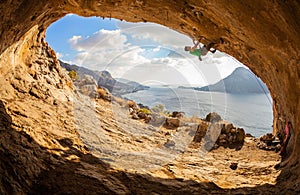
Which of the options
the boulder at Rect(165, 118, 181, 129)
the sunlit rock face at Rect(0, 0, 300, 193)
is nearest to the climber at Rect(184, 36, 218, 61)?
the sunlit rock face at Rect(0, 0, 300, 193)

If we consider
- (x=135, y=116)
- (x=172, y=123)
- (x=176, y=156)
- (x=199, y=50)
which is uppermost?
(x=199, y=50)

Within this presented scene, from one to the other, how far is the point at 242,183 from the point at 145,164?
234 centimetres

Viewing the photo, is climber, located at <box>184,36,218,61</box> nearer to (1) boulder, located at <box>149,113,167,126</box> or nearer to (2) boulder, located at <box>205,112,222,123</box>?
(2) boulder, located at <box>205,112,222,123</box>

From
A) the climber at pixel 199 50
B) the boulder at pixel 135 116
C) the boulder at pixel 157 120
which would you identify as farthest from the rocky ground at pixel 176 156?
the climber at pixel 199 50

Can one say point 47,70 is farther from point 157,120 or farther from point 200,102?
point 200,102

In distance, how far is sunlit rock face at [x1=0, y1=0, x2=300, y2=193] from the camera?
4523 millimetres

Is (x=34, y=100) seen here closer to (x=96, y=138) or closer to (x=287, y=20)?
(x=96, y=138)

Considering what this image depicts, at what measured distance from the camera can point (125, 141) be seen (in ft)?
28.3

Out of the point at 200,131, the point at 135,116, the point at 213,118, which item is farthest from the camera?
the point at 135,116

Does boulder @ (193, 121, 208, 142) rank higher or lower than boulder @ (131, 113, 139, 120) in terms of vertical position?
lower

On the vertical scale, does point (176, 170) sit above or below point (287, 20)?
below

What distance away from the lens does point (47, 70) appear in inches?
414

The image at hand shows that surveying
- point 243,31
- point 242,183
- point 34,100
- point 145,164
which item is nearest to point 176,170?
point 145,164

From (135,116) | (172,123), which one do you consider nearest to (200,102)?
(172,123)
